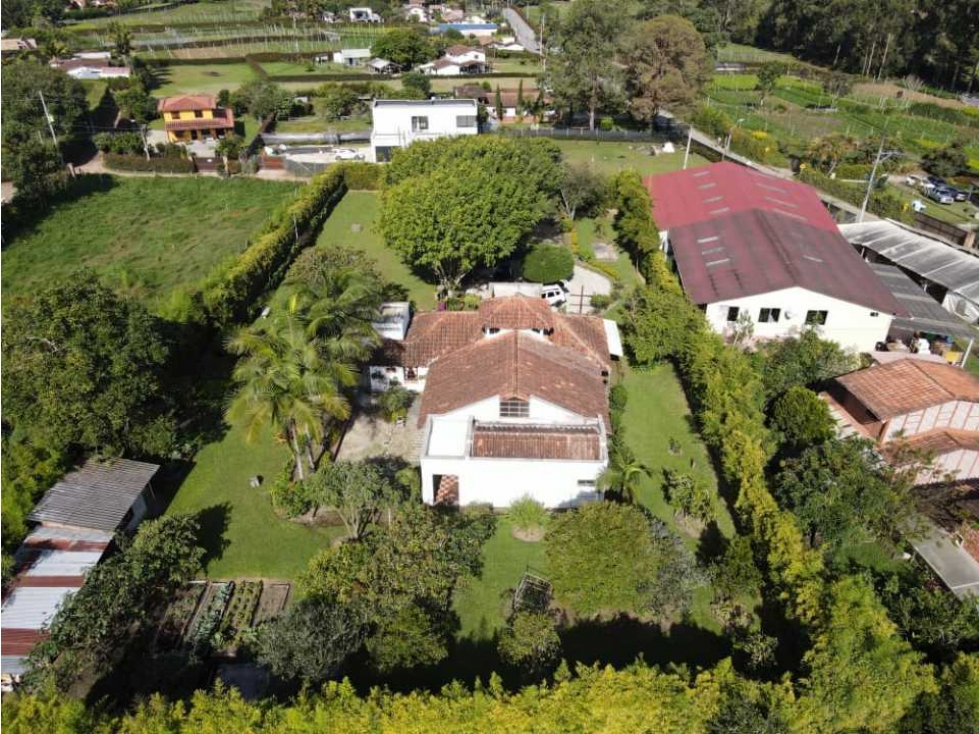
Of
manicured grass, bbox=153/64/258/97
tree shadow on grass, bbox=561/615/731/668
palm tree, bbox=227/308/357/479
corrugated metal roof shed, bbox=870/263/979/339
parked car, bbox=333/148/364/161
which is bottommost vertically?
tree shadow on grass, bbox=561/615/731/668

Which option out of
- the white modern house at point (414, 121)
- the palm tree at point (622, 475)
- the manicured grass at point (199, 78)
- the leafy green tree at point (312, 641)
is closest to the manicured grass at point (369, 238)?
the white modern house at point (414, 121)

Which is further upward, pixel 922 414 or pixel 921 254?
pixel 921 254

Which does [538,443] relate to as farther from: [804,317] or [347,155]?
[347,155]

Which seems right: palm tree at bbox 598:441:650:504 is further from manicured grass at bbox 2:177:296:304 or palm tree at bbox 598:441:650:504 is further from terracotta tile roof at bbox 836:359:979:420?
manicured grass at bbox 2:177:296:304

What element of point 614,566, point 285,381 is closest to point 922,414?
point 614,566

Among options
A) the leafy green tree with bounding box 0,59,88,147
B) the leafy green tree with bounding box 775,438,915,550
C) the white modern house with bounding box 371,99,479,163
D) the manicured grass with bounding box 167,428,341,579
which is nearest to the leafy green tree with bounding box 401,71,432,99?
the white modern house with bounding box 371,99,479,163
